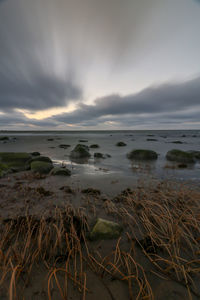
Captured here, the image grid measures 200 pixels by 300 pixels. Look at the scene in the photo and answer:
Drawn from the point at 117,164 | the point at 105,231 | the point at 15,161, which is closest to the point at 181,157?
the point at 117,164

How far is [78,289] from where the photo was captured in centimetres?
138

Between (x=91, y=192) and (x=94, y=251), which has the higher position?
(x=94, y=251)

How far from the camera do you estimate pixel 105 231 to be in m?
2.15

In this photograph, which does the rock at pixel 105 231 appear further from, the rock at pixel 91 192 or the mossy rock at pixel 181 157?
the mossy rock at pixel 181 157

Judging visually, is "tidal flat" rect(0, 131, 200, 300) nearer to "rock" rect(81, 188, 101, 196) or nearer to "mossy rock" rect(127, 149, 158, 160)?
"rock" rect(81, 188, 101, 196)

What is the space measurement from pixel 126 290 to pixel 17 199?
134 inches

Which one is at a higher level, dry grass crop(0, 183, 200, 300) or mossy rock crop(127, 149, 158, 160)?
dry grass crop(0, 183, 200, 300)

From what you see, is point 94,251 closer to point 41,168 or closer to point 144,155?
point 41,168

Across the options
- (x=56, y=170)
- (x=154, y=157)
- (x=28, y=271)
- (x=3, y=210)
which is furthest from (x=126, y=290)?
(x=154, y=157)

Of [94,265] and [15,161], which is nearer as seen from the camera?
[94,265]

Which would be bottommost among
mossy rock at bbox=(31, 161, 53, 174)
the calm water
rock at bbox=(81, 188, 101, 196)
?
the calm water

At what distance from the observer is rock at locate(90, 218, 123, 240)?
210cm

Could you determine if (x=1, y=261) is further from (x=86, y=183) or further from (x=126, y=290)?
(x=86, y=183)

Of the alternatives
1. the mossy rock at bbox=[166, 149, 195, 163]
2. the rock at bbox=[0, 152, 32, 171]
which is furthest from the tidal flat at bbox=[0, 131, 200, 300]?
the mossy rock at bbox=[166, 149, 195, 163]
